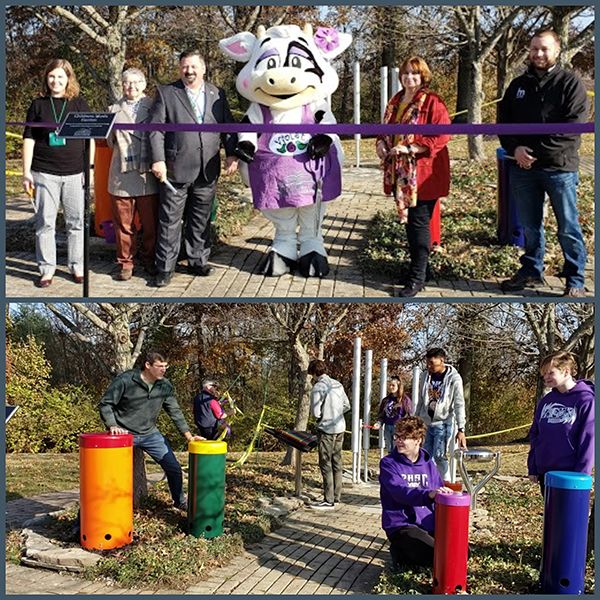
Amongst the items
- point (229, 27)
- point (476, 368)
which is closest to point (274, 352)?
point (476, 368)

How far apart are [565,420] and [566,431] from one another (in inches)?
2.8

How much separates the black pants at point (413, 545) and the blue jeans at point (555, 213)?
2603 mm

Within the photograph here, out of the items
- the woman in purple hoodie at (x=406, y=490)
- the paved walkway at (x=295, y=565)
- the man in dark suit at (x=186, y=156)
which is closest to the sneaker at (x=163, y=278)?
the man in dark suit at (x=186, y=156)

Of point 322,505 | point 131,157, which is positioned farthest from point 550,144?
point 322,505

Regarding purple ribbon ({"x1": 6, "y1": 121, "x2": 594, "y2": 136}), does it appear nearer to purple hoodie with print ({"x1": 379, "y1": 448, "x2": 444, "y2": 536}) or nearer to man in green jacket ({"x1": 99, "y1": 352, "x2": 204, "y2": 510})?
man in green jacket ({"x1": 99, "y1": 352, "x2": 204, "y2": 510})

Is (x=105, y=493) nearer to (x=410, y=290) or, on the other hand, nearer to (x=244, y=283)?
(x=244, y=283)

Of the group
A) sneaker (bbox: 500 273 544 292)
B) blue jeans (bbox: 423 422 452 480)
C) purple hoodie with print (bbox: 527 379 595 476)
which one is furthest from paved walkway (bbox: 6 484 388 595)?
sneaker (bbox: 500 273 544 292)

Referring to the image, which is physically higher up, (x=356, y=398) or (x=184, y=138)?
(x=184, y=138)

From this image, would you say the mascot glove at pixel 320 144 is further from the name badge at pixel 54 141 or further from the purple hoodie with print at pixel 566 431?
the purple hoodie with print at pixel 566 431

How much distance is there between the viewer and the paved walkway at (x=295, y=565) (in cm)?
643

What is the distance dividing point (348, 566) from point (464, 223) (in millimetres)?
4403

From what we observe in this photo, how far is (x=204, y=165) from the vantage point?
27.0ft

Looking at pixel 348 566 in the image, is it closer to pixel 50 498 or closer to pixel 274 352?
pixel 50 498

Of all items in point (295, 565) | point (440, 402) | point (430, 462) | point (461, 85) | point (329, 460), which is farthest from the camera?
point (461, 85)
